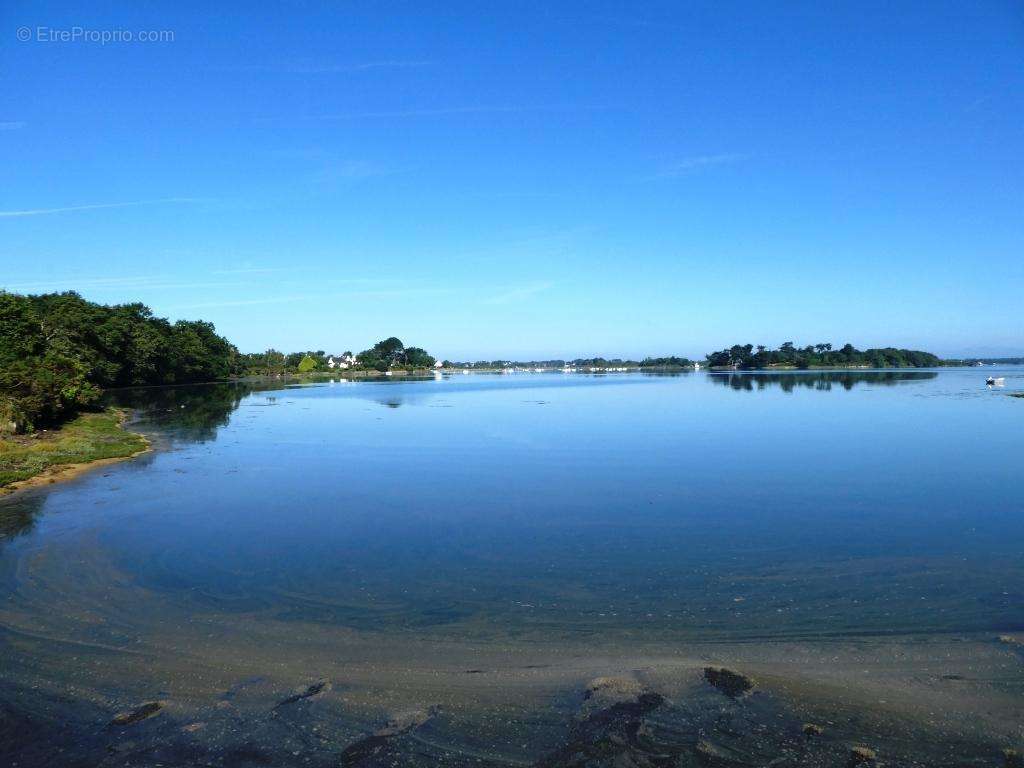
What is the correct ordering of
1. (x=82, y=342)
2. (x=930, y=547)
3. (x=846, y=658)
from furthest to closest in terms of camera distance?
(x=82, y=342) < (x=930, y=547) < (x=846, y=658)

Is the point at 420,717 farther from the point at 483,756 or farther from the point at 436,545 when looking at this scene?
the point at 436,545

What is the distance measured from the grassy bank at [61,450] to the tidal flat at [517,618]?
1.21 m

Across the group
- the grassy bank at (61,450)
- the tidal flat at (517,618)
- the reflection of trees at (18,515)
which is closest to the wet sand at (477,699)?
the tidal flat at (517,618)

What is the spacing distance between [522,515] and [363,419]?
24.6 metres

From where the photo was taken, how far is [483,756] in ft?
15.8

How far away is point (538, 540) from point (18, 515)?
1050cm

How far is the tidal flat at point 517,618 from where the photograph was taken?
5.08 meters

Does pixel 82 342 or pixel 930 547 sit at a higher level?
pixel 82 342

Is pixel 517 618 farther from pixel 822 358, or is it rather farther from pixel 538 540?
pixel 822 358

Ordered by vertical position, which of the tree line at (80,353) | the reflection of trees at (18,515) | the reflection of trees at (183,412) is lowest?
the reflection of trees at (18,515)

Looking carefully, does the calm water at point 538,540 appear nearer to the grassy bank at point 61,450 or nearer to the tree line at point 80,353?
the grassy bank at point 61,450

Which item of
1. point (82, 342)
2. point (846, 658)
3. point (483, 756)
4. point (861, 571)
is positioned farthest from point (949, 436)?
point (82, 342)

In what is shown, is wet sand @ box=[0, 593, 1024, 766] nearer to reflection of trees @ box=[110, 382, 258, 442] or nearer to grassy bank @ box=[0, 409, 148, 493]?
grassy bank @ box=[0, 409, 148, 493]

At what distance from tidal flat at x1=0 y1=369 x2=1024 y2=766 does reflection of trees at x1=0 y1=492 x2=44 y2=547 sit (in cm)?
12
